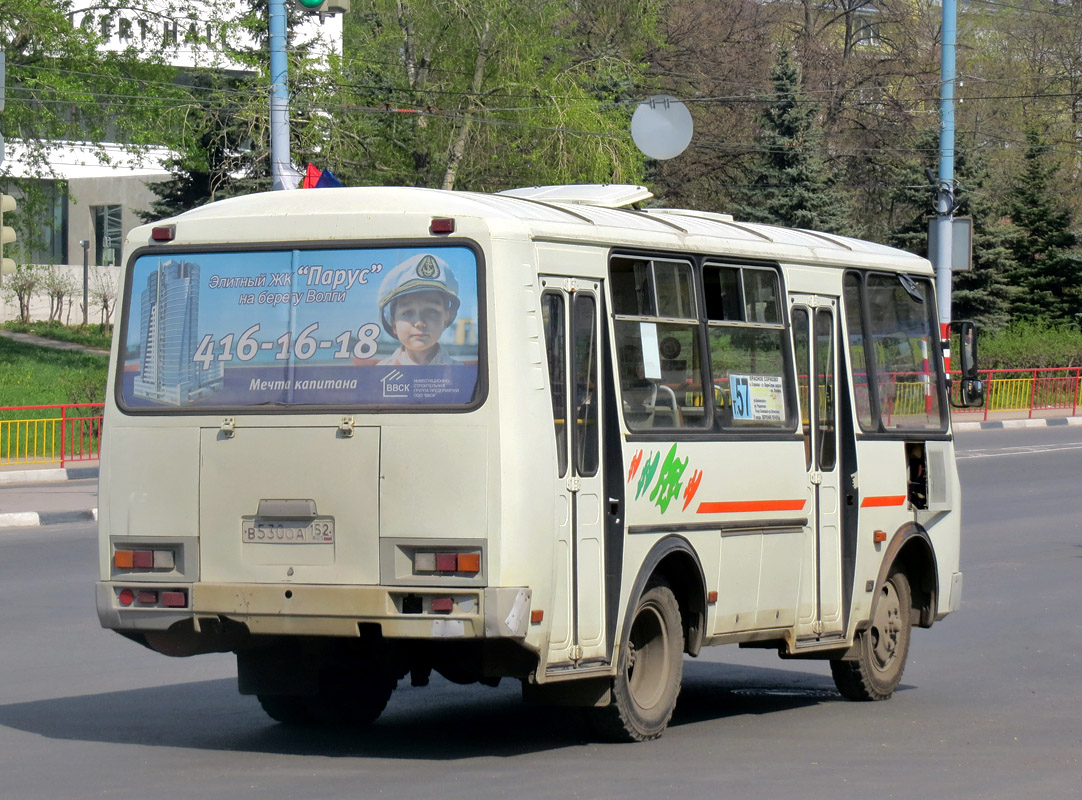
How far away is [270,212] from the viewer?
7652 millimetres

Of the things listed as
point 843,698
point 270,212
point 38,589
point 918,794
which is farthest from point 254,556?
point 38,589

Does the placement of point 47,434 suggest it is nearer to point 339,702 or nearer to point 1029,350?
point 339,702

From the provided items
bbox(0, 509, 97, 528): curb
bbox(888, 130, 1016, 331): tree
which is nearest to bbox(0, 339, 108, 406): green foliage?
bbox(0, 509, 97, 528): curb

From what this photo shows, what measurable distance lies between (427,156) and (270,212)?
36.7 m

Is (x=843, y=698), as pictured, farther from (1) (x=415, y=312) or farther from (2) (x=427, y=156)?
(2) (x=427, y=156)

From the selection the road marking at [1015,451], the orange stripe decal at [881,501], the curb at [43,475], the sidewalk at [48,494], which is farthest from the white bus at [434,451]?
the road marking at [1015,451]

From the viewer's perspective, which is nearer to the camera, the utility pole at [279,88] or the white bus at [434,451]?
the white bus at [434,451]

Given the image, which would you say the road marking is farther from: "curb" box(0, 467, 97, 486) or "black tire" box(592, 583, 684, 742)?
"black tire" box(592, 583, 684, 742)

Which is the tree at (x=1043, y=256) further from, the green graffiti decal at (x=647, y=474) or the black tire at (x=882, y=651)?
the green graffiti decal at (x=647, y=474)

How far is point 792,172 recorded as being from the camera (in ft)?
153

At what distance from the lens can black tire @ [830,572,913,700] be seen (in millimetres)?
9984

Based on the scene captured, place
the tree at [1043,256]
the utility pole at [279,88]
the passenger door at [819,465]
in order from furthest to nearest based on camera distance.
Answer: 1. the tree at [1043,256]
2. the utility pole at [279,88]
3. the passenger door at [819,465]

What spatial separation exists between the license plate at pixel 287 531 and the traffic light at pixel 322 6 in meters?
7.45

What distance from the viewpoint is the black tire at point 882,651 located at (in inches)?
393
